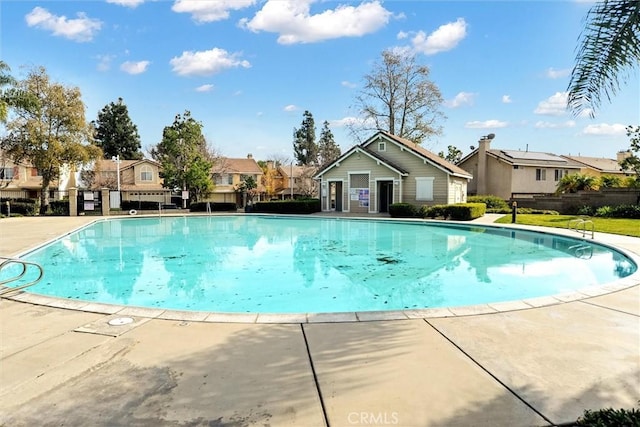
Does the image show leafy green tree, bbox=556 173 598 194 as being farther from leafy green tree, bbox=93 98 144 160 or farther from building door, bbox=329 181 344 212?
leafy green tree, bbox=93 98 144 160

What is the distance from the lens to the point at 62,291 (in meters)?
8.21

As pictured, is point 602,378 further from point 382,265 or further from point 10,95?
point 10,95

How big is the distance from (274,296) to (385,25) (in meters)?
12.3

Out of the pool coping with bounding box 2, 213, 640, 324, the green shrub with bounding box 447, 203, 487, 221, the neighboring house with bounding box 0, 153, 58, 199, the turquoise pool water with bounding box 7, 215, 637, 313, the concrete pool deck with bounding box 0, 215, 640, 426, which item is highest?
the neighboring house with bounding box 0, 153, 58, 199

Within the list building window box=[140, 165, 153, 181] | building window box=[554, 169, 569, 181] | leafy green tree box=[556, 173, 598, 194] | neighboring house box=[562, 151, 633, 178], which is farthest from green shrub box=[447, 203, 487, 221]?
building window box=[140, 165, 153, 181]

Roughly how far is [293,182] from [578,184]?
3102cm

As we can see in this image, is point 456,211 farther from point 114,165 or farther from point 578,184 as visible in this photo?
point 114,165

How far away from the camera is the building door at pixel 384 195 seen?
27.9 meters

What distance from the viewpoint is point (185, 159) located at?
34.8 metres

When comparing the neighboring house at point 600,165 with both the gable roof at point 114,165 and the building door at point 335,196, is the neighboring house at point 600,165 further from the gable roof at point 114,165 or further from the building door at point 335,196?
the gable roof at point 114,165

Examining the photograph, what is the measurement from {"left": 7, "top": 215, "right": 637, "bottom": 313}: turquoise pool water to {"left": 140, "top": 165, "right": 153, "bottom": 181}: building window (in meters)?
27.6

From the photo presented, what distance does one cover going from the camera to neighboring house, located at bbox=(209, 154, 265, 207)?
44062 millimetres

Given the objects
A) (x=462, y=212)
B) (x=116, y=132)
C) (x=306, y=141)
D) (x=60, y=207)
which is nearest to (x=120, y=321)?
(x=462, y=212)

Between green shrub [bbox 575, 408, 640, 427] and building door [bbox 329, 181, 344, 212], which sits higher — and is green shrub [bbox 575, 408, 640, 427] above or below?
below
